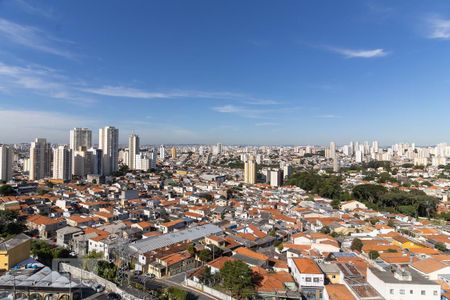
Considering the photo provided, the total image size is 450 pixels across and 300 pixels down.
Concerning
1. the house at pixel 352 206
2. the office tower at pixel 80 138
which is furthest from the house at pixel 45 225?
the office tower at pixel 80 138

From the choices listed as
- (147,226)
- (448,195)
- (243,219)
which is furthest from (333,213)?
(448,195)

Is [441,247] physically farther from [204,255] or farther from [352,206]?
[204,255]

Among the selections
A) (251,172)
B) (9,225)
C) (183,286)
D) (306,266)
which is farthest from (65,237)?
(251,172)

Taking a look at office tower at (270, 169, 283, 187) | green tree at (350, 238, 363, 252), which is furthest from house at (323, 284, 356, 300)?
office tower at (270, 169, 283, 187)

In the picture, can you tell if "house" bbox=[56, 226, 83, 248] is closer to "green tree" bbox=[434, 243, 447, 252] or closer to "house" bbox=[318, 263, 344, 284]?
"house" bbox=[318, 263, 344, 284]

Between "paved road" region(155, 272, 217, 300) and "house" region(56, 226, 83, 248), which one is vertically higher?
"house" region(56, 226, 83, 248)

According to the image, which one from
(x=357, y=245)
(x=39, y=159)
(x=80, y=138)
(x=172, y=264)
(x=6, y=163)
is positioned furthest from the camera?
(x=80, y=138)
